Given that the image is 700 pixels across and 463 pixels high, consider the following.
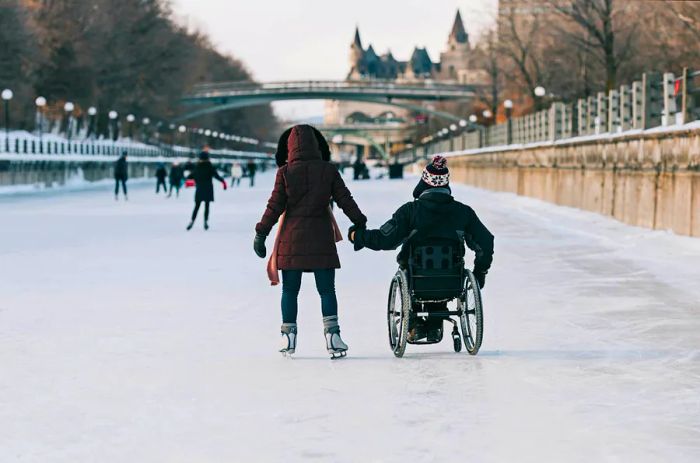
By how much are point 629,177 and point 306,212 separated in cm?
1477

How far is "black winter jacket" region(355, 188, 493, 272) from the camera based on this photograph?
7.23 metres

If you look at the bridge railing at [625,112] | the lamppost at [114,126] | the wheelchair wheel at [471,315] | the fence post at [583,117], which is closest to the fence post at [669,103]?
the bridge railing at [625,112]

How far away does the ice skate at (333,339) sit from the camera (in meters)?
7.48

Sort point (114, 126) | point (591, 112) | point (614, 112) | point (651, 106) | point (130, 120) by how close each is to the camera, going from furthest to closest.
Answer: point (114, 126), point (130, 120), point (591, 112), point (614, 112), point (651, 106)

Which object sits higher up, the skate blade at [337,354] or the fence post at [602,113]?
the fence post at [602,113]

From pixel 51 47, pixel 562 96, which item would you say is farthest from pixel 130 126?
pixel 562 96

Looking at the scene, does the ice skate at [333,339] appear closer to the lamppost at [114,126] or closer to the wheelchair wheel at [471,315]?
the wheelchair wheel at [471,315]

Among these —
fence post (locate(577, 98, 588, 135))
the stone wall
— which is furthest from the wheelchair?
fence post (locate(577, 98, 588, 135))

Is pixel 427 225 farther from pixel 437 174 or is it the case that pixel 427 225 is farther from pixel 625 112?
pixel 625 112

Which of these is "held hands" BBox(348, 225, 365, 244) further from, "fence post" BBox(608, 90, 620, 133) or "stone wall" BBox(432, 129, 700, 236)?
"fence post" BBox(608, 90, 620, 133)

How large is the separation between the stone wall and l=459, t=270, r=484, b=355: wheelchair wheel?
9739 millimetres

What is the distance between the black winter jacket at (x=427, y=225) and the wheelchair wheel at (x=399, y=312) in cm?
16

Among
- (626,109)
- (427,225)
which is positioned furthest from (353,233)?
(626,109)

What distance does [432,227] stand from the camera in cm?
732
